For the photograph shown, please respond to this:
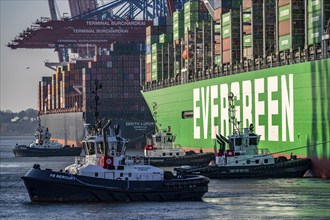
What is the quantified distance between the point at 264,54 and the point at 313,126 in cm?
1616

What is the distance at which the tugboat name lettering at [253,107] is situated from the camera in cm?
8212

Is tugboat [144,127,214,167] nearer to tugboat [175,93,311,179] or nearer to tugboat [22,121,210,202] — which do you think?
tugboat [175,93,311,179]

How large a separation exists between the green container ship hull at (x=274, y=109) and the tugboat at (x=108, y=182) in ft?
65.3

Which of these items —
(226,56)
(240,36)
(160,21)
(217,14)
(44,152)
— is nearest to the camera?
(240,36)

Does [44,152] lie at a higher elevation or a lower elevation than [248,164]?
higher

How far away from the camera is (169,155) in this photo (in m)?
91.4

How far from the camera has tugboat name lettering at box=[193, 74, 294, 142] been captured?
82.1 meters

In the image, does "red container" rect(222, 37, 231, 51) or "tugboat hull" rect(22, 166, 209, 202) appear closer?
"tugboat hull" rect(22, 166, 209, 202)

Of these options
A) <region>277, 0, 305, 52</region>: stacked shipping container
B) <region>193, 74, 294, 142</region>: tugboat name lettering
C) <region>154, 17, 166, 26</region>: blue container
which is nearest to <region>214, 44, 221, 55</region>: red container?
Answer: <region>193, 74, 294, 142</region>: tugboat name lettering

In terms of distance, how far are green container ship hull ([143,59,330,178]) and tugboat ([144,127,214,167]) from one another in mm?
5540

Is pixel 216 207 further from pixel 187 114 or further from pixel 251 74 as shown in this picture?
pixel 187 114

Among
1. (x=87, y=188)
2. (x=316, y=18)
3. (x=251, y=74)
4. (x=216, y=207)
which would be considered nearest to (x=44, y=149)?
(x=251, y=74)

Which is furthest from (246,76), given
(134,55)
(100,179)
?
(134,55)

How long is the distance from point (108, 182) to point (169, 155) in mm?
35929
